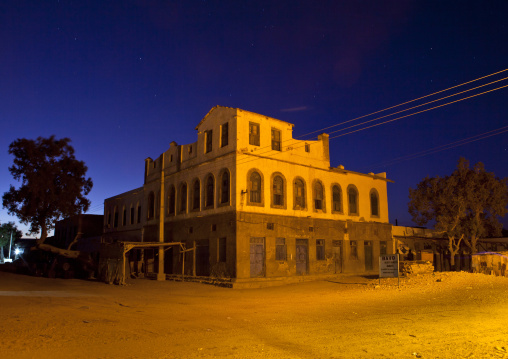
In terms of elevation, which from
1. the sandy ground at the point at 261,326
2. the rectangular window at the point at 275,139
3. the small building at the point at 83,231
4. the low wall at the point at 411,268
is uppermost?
the rectangular window at the point at 275,139

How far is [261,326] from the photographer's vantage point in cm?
1118

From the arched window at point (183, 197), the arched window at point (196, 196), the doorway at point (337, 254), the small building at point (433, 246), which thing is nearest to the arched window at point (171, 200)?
the arched window at point (183, 197)

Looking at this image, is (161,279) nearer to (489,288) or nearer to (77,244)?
(489,288)

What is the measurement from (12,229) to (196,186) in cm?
6907

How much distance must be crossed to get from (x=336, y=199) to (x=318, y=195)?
2.22 meters

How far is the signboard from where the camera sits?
70.5 feet

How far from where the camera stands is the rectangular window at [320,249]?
3044 cm

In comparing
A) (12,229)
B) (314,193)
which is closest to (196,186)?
(314,193)

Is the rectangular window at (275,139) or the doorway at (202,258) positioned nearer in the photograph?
the doorway at (202,258)

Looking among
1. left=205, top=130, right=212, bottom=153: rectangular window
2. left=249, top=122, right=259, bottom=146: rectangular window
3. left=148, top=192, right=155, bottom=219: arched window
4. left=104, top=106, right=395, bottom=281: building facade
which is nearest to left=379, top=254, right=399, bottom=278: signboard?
left=104, top=106, right=395, bottom=281: building facade

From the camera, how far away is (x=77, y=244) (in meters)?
52.5

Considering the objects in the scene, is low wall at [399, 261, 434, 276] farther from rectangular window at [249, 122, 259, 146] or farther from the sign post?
rectangular window at [249, 122, 259, 146]

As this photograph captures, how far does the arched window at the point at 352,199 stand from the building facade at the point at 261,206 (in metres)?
0.08

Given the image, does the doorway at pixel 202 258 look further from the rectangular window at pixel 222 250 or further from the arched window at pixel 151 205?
the arched window at pixel 151 205
